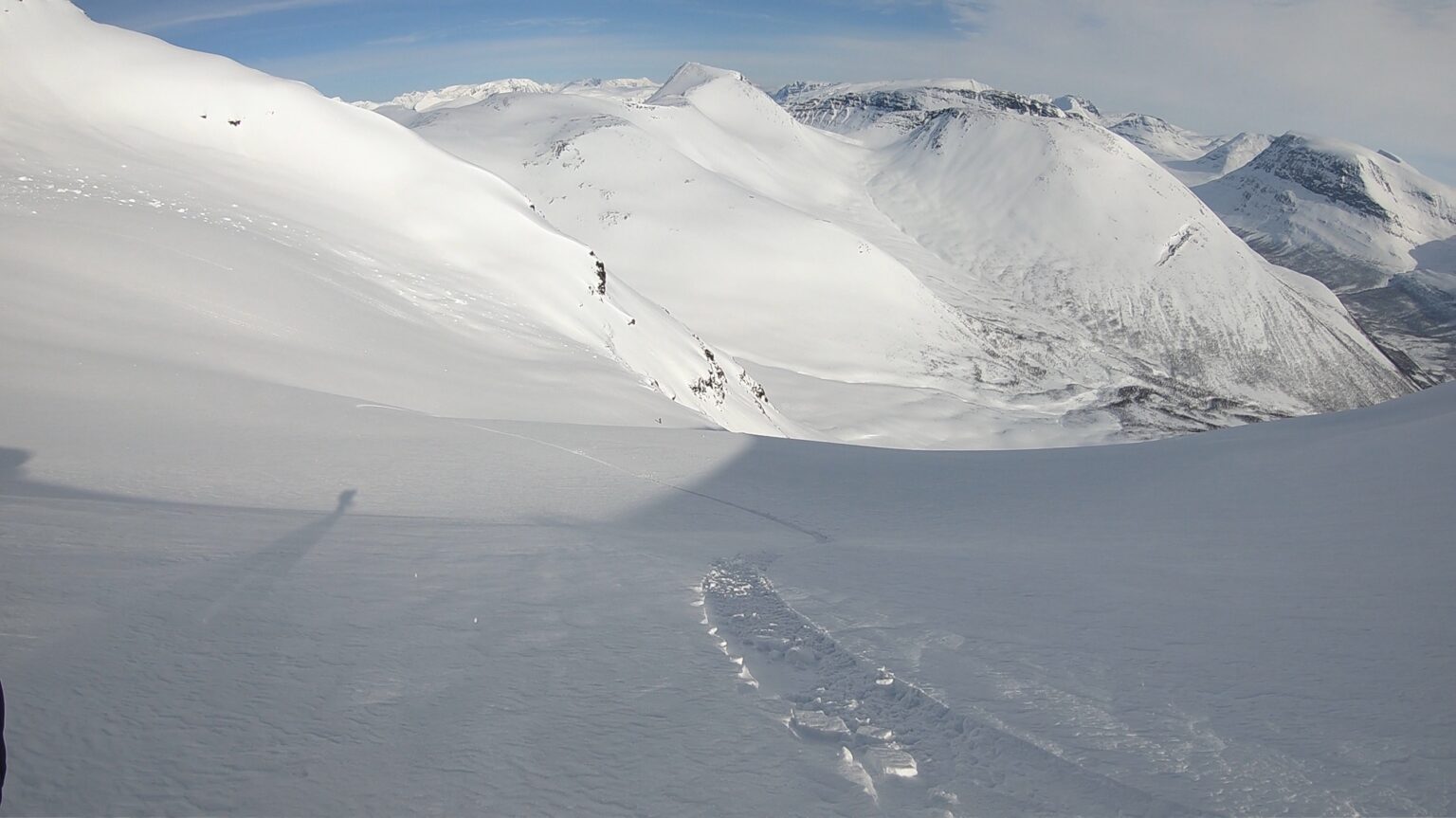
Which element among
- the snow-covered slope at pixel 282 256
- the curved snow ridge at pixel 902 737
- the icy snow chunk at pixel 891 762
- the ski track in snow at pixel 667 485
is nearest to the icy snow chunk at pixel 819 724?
the curved snow ridge at pixel 902 737

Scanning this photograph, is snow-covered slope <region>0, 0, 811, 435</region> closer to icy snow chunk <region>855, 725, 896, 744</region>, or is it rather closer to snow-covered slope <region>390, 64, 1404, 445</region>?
icy snow chunk <region>855, 725, 896, 744</region>

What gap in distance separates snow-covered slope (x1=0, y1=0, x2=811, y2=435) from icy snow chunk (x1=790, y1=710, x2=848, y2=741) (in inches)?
367

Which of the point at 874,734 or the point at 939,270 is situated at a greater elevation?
the point at 939,270

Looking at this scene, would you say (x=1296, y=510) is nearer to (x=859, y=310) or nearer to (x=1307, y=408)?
(x=859, y=310)

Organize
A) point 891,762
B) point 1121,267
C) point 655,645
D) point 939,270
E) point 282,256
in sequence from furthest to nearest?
point 939,270 < point 1121,267 < point 282,256 < point 655,645 < point 891,762

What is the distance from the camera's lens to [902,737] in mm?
4211

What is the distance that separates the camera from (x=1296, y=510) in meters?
8.99

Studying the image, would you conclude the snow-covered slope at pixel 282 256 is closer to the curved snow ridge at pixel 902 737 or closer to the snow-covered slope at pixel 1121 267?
the curved snow ridge at pixel 902 737

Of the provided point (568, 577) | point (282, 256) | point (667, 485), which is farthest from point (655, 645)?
point (282, 256)

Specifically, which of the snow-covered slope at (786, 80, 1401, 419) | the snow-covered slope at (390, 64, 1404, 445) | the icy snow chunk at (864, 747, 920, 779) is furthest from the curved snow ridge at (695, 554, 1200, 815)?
the snow-covered slope at (786, 80, 1401, 419)

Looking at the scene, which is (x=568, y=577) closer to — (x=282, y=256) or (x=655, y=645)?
(x=655, y=645)

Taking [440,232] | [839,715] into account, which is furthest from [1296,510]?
[440,232]

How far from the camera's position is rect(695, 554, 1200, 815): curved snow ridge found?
3709 mm

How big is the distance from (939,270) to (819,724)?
477 ft
